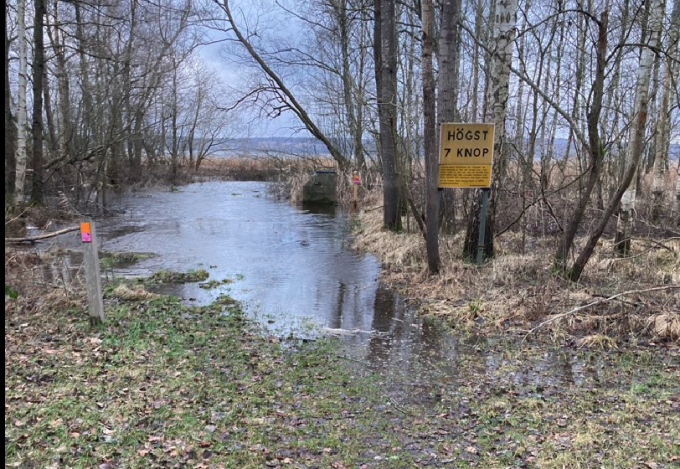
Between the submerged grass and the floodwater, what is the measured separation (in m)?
0.26

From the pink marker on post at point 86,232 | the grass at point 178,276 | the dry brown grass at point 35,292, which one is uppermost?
the pink marker on post at point 86,232

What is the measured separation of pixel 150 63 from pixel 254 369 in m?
19.4

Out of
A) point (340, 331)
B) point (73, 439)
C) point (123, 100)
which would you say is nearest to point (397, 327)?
point (340, 331)

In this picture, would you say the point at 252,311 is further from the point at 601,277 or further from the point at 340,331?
the point at 601,277

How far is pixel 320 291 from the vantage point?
25.8ft

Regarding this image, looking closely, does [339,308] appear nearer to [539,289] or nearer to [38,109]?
[539,289]

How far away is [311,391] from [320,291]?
3.54 m

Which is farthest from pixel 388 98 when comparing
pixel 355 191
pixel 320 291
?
pixel 355 191

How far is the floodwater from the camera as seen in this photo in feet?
15.9

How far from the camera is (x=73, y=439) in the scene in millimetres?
3367

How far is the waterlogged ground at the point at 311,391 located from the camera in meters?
3.33

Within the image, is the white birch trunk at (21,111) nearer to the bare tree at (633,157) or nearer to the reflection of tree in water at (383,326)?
the reflection of tree in water at (383,326)

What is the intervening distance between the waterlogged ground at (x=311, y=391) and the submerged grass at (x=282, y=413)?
14 mm

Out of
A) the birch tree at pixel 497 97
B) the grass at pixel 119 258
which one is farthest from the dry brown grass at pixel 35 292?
the birch tree at pixel 497 97
